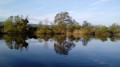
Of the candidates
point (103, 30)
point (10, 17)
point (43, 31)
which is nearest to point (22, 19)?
point (10, 17)

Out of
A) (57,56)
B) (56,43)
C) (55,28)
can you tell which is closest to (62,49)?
(57,56)

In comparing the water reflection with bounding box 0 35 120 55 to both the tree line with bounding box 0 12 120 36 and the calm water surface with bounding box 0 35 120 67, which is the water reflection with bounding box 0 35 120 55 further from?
the tree line with bounding box 0 12 120 36

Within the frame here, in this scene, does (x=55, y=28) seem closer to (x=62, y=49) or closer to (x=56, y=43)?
(x=56, y=43)

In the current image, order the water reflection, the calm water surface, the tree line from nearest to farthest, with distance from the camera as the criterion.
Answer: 1. the calm water surface
2. the water reflection
3. the tree line

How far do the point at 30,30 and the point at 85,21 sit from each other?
33.1 meters

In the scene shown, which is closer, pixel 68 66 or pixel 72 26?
pixel 68 66

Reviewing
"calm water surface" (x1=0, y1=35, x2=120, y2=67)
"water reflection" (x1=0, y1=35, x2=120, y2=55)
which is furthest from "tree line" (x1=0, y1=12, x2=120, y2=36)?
"calm water surface" (x1=0, y1=35, x2=120, y2=67)

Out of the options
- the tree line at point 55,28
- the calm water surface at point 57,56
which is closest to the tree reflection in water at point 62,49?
the calm water surface at point 57,56

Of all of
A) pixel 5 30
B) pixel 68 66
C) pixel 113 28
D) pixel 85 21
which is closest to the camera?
pixel 68 66

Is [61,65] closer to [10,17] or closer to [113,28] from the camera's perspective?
[10,17]

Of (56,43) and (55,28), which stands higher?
(55,28)

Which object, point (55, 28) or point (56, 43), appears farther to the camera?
point (55, 28)

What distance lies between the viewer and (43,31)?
50.9 meters

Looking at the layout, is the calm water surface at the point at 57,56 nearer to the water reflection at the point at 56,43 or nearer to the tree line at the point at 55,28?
the water reflection at the point at 56,43
